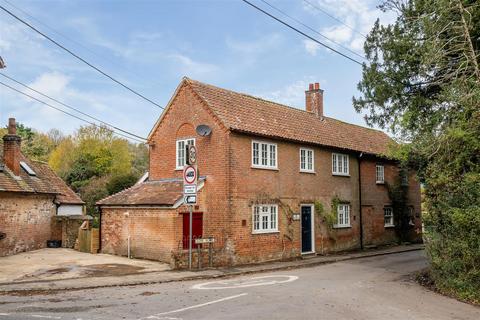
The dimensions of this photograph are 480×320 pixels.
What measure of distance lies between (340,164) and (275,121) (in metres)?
5.39

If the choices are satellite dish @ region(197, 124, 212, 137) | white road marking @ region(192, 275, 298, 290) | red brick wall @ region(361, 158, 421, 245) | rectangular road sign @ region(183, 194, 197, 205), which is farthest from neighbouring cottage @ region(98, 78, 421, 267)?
white road marking @ region(192, 275, 298, 290)

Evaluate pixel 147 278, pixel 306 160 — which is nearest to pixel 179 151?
pixel 306 160

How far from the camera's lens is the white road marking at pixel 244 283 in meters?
13.5

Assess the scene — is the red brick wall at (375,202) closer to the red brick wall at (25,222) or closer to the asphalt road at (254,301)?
the asphalt road at (254,301)

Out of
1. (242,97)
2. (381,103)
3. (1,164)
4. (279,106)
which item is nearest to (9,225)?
(1,164)

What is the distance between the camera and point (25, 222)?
23.4m

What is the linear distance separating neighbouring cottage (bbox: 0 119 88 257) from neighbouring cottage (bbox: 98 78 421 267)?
15.2 feet

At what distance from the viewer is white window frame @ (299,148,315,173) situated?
23359mm

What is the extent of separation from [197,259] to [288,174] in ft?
22.5

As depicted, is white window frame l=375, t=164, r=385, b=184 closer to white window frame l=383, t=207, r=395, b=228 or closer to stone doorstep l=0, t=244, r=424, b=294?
white window frame l=383, t=207, r=395, b=228

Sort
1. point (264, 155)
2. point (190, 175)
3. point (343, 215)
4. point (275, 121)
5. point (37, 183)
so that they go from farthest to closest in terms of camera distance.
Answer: point (343, 215), point (37, 183), point (275, 121), point (264, 155), point (190, 175)

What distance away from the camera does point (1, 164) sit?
76.7 ft

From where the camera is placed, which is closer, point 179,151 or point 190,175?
point 190,175

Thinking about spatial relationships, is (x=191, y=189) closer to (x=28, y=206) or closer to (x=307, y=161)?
(x=307, y=161)
